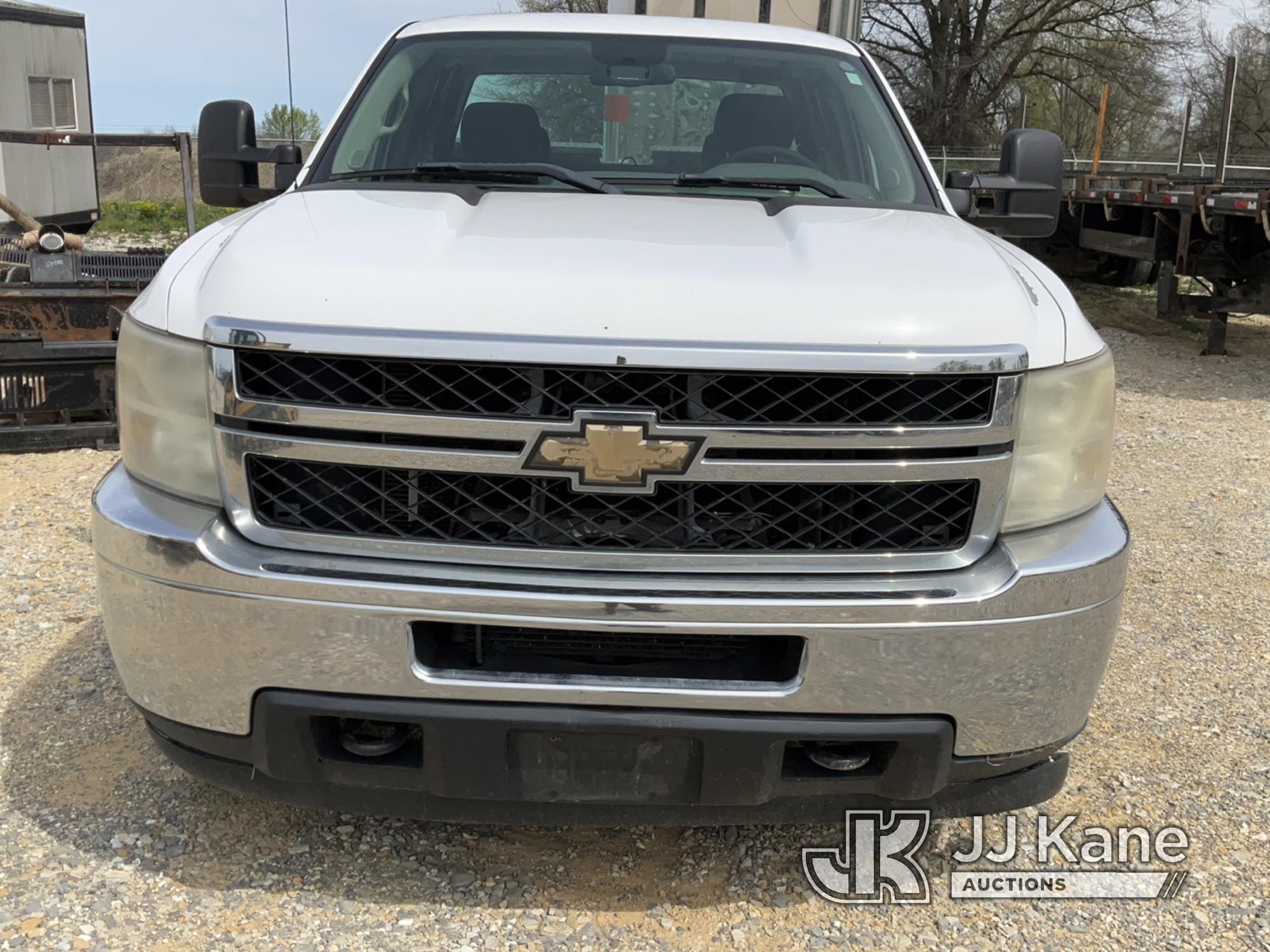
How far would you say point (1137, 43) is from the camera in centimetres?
3300

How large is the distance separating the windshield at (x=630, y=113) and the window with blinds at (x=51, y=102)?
14.4 metres

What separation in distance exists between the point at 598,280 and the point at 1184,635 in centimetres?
309

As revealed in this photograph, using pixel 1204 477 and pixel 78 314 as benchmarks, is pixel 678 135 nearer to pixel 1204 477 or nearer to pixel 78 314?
pixel 78 314

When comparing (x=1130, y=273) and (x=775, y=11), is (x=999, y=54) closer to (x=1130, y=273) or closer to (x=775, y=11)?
(x=1130, y=273)

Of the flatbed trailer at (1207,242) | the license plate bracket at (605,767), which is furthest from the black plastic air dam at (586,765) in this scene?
the flatbed trailer at (1207,242)

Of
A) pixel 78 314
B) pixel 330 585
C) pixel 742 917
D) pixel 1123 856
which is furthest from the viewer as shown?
pixel 78 314

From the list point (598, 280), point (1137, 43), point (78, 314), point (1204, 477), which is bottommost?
point (1204, 477)

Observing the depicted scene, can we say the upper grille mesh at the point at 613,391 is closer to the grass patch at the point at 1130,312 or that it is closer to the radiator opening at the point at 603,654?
the radiator opening at the point at 603,654

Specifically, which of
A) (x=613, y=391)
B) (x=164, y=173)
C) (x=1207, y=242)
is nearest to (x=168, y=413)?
(x=613, y=391)

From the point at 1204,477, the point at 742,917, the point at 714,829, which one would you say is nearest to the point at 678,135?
the point at 714,829

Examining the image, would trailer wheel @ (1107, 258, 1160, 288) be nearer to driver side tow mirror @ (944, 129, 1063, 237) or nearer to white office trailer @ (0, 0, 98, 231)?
driver side tow mirror @ (944, 129, 1063, 237)

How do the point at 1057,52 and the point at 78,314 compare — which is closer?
the point at 78,314

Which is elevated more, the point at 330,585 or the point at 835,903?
the point at 330,585

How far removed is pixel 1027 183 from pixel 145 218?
89.5 ft
